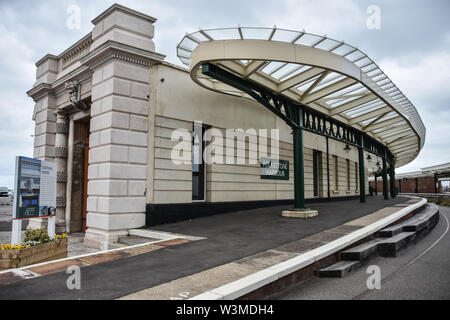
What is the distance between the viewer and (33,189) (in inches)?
277

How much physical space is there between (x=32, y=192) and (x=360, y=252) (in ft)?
23.6

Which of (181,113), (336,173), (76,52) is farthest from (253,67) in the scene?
(336,173)

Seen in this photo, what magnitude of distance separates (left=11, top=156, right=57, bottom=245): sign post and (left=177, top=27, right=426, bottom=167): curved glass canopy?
5205mm

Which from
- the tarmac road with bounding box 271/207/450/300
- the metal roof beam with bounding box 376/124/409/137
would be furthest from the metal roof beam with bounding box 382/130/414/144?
the tarmac road with bounding box 271/207/450/300

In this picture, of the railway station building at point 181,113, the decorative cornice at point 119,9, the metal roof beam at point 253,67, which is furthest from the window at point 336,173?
the decorative cornice at point 119,9

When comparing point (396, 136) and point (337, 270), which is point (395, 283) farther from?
point (396, 136)

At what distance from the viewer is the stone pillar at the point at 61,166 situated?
1251cm

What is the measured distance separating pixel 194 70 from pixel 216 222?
5.07 meters

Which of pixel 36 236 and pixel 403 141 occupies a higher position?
pixel 403 141

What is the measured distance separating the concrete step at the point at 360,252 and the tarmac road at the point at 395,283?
→ 0.17 meters

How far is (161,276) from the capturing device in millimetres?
4531

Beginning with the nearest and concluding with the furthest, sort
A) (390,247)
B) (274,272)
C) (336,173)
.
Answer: (274,272), (390,247), (336,173)
